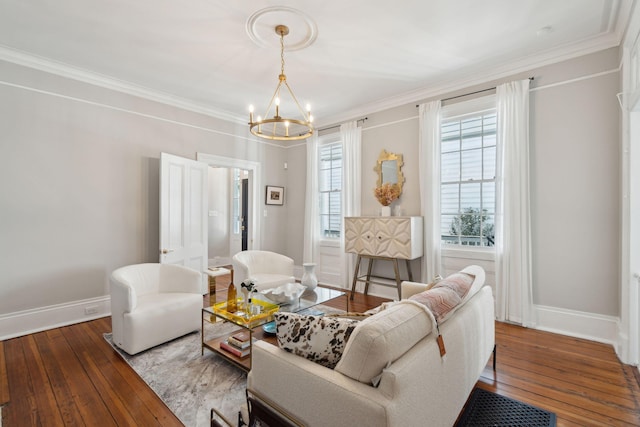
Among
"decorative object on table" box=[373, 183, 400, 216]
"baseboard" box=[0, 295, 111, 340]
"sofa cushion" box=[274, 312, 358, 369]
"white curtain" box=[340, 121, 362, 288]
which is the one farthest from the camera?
"white curtain" box=[340, 121, 362, 288]

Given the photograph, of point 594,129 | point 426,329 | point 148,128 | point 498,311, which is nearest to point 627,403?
point 498,311

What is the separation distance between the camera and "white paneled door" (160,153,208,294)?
158 inches

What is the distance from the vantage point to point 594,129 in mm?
3059

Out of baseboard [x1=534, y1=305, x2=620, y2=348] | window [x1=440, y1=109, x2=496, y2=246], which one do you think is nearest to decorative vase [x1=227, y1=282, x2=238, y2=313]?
window [x1=440, y1=109, x2=496, y2=246]

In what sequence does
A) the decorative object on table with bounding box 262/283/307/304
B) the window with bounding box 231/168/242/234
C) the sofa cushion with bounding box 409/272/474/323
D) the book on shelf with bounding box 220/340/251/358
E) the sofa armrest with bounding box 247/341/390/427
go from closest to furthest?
1. the sofa armrest with bounding box 247/341/390/427
2. the sofa cushion with bounding box 409/272/474/323
3. the book on shelf with bounding box 220/340/251/358
4. the decorative object on table with bounding box 262/283/307/304
5. the window with bounding box 231/168/242/234

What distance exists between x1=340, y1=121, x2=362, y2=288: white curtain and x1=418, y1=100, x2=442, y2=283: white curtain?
109 centimetres

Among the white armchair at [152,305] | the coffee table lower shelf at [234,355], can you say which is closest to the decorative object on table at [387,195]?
the coffee table lower shelf at [234,355]

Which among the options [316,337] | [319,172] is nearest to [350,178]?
[319,172]

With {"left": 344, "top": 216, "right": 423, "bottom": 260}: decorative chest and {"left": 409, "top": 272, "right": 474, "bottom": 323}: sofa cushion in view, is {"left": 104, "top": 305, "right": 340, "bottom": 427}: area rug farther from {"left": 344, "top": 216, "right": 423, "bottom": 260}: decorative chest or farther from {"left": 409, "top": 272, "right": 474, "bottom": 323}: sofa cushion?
{"left": 344, "top": 216, "right": 423, "bottom": 260}: decorative chest

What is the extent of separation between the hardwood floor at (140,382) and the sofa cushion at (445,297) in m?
0.95

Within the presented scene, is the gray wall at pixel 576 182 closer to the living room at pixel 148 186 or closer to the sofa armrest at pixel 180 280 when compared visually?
the living room at pixel 148 186

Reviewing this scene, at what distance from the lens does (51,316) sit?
11.1 ft

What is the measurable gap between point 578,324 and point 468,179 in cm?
193

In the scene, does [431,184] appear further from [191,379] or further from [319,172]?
[191,379]
